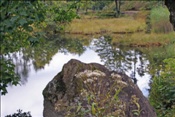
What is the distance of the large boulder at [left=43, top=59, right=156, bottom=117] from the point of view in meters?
3.79

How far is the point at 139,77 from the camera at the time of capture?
43.7 ft

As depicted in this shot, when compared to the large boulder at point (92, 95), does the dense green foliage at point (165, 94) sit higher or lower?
higher

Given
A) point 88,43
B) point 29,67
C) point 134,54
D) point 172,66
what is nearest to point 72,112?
point 172,66

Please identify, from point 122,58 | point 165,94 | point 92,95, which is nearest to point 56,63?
point 122,58

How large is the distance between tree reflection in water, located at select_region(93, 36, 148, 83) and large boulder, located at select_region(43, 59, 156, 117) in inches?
335

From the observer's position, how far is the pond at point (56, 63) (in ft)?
33.5

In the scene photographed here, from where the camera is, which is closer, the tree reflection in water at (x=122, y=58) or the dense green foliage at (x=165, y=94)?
the dense green foliage at (x=165, y=94)

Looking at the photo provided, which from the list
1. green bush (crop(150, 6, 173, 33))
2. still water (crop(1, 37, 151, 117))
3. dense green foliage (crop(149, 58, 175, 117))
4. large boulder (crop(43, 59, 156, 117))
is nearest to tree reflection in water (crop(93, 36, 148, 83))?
still water (crop(1, 37, 151, 117))

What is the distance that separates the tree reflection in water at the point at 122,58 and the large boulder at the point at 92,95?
8.50 m

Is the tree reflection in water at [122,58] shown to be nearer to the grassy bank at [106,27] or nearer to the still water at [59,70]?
the still water at [59,70]

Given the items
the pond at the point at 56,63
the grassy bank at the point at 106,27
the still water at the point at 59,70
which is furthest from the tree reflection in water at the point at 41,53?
the grassy bank at the point at 106,27

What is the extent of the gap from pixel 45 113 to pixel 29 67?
12525 mm

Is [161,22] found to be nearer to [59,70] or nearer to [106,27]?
[106,27]

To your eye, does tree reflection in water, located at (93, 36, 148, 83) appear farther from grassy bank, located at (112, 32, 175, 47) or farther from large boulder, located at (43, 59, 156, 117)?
large boulder, located at (43, 59, 156, 117)
